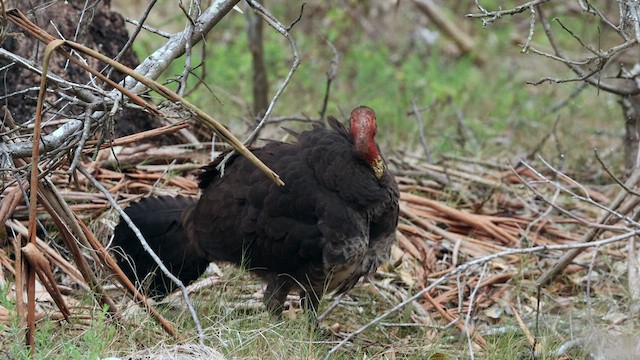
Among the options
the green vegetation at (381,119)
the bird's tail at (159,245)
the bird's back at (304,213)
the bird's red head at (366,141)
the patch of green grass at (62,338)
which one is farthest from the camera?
the bird's tail at (159,245)

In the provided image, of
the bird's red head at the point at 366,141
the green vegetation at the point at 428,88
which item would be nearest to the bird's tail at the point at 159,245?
the bird's red head at the point at 366,141

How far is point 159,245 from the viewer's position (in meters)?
4.54

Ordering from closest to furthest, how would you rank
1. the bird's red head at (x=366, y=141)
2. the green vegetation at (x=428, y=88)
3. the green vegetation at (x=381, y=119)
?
1. the green vegetation at (x=381, y=119)
2. the bird's red head at (x=366, y=141)
3. the green vegetation at (x=428, y=88)

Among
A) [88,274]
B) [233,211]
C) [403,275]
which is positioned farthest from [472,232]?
[88,274]

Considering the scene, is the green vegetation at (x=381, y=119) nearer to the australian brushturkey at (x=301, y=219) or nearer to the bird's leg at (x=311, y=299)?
the bird's leg at (x=311, y=299)

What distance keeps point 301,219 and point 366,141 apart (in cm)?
46

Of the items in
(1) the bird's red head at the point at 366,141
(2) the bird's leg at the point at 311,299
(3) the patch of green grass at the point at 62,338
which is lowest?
(3) the patch of green grass at the point at 62,338

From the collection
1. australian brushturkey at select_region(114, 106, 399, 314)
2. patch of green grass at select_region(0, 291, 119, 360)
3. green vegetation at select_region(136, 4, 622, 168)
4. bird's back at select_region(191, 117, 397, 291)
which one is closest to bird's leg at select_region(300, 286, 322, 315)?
australian brushturkey at select_region(114, 106, 399, 314)

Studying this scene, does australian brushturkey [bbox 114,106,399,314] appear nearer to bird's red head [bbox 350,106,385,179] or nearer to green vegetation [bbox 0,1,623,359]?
bird's red head [bbox 350,106,385,179]

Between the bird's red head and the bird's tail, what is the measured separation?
94 cm

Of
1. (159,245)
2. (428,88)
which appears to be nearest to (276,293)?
(159,245)

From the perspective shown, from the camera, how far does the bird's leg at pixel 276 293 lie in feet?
14.0

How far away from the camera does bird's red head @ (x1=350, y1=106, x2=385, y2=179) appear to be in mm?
4215

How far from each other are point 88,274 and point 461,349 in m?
1.71
